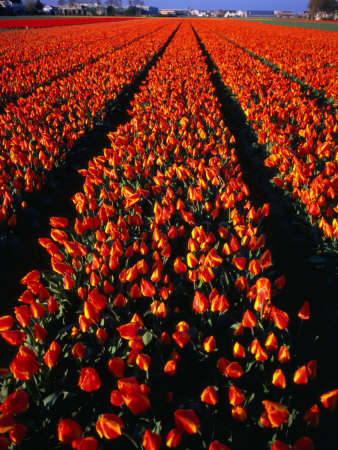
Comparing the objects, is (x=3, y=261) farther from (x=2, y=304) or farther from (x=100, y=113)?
(x=100, y=113)

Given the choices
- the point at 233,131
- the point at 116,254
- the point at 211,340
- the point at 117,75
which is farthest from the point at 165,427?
the point at 117,75

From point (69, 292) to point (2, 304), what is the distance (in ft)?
4.58

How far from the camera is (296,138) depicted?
607 centimetres

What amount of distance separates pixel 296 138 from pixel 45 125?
16.1ft

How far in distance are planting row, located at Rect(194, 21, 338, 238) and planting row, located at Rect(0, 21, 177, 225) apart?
3.11 meters

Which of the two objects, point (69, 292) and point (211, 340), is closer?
point (211, 340)

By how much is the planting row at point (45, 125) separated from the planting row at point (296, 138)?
3114 mm

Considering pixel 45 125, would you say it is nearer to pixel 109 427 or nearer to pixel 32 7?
pixel 109 427

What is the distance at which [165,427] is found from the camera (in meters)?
1.68

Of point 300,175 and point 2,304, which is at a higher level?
point 300,175

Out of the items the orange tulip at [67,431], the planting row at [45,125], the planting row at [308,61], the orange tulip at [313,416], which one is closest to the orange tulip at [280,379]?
the orange tulip at [313,416]

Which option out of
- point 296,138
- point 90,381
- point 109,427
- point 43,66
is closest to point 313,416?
point 109,427

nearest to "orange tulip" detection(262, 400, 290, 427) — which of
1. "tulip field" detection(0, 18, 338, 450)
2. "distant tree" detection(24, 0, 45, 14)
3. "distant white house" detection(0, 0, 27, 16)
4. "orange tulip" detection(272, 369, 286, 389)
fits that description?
"tulip field" detection(0, 18, 338, 450)

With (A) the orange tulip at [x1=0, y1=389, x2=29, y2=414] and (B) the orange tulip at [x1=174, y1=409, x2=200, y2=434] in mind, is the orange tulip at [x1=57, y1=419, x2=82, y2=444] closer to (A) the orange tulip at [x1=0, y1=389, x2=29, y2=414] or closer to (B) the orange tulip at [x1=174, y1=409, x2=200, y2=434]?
(A) the orange tulip at [x1=0, y1=389, x2=29, y2=414]
